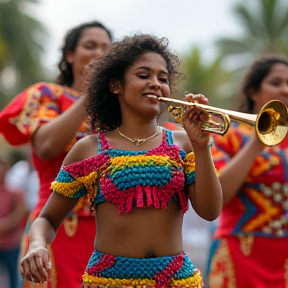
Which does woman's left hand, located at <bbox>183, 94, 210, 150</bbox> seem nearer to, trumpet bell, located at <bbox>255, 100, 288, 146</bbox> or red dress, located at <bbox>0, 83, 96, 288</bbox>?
trumpet bell, located at <bbox>255, 100, 288, 146</bbox>

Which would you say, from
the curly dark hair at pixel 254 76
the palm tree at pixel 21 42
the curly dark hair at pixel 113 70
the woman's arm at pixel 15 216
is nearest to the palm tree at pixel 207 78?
the palm tree at pixel 21 42

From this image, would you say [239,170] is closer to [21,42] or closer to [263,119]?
[263,119]

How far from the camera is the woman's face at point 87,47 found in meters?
5.21

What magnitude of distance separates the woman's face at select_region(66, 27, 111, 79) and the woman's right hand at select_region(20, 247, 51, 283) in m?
2.05

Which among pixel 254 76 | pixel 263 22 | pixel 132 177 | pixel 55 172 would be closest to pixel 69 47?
pixel 55 172

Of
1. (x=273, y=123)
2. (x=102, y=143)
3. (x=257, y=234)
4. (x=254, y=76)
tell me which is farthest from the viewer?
(x=254, y=76)

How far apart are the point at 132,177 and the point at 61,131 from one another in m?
1.30

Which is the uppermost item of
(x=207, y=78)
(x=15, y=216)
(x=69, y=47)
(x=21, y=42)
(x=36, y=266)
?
(x=207, y=78)

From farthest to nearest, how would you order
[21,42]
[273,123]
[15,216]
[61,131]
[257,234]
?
[21,42] < [15,216] < [257,234] < [61,131] < [273,123]

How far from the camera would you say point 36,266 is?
131 inches

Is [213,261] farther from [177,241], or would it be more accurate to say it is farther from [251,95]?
[177,241]

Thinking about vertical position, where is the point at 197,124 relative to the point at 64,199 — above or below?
above

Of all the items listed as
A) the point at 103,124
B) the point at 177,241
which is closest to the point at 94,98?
the point at 103,124

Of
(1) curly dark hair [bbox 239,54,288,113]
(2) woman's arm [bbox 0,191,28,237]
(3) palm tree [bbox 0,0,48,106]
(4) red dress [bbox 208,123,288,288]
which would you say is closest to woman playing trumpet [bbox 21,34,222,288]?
(4) red dress [bbox 208,123,288,288]
